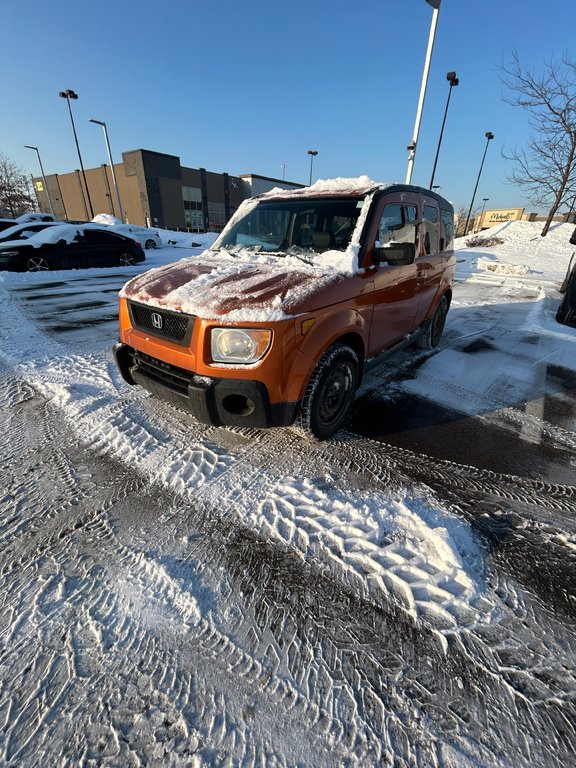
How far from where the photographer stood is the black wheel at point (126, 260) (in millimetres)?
13039

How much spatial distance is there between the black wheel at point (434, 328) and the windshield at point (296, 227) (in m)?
2.36

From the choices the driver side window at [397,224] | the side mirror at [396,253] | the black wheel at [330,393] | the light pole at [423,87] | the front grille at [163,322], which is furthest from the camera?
the light pole at [423,87]

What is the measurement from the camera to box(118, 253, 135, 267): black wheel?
13039mm

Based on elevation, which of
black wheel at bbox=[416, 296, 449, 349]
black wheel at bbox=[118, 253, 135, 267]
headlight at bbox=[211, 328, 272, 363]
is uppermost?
headlight at bbox=[211, 328, 272, 363]

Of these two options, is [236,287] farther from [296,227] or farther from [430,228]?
[430,228]

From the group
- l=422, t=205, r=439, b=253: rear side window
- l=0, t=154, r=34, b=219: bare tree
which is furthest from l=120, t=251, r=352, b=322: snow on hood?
l=0, t=154, r=34, b=219: bare tree

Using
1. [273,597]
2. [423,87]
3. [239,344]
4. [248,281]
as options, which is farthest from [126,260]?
[273,597]

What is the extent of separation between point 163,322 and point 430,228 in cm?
351

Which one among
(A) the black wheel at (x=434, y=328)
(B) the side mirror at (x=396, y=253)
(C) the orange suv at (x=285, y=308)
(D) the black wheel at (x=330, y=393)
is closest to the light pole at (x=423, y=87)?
(A) the black wheel at (x=434, y=328)

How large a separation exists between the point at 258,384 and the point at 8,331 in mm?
5512

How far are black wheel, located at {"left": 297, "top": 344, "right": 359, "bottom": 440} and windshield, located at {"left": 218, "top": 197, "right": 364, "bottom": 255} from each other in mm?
954

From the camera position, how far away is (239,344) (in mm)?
2338

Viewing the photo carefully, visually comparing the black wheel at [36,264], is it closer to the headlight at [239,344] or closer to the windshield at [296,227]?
the windshield at [296,227]

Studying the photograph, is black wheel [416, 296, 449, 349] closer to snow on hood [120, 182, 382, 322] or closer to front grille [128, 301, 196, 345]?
snow on hood [120, 182, 382, 322]
